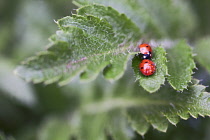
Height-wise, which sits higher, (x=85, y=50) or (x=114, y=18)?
(x=114, y=18)

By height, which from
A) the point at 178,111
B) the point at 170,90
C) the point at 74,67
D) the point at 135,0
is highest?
the point at 135,0

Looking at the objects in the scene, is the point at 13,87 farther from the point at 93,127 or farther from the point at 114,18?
the point at 114,18

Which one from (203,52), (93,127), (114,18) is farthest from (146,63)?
(93,127)

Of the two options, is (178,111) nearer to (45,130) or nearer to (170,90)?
(170,90)

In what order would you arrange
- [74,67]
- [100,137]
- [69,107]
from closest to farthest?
1. [74,67]
2. [100,137]
3. [69,107]

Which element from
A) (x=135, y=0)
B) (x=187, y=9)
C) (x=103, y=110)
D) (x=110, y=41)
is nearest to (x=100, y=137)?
(x=103, y=110)

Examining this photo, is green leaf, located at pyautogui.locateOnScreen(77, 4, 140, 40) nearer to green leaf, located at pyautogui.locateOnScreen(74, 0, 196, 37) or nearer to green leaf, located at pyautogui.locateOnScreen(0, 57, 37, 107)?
green leaf, located at pyautogui.locateOnScreen(74, 0, 196, 37)
